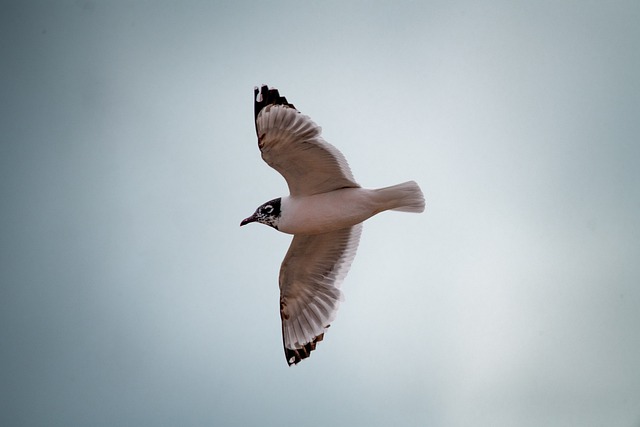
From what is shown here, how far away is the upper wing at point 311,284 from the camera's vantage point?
639cm

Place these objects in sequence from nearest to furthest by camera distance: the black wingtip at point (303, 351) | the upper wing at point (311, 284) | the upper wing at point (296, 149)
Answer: the upper wing at point (296, 149), the upper wing at point (311, 284), the black wingtip at point (303, 351)

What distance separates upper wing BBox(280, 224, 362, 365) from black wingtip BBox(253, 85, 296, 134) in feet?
3.78

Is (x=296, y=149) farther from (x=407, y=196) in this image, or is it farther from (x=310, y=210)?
(x=407, y=196)

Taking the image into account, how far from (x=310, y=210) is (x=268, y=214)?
298mm

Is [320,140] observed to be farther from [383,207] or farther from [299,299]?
[299,299]

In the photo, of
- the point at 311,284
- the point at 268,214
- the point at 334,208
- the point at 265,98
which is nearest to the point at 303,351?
the point at 311,284

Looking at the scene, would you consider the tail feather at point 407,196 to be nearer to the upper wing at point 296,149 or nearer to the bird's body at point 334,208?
the bird's body at point 334,208

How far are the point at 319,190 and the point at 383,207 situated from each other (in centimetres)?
45

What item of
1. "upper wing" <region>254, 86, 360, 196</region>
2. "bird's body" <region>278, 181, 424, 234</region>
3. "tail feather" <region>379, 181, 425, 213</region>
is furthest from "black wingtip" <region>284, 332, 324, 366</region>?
"tail feather" <region>379, 181, 425, 213</region>

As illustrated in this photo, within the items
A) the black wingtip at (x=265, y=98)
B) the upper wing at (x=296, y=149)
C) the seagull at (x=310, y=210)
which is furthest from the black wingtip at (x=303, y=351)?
the black wingtip at (x=265, y=98)

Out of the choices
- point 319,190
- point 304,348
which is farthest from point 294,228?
point 304,348

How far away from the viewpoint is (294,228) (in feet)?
19.5

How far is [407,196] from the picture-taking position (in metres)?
5.74

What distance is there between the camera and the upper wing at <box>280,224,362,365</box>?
6391 mm
